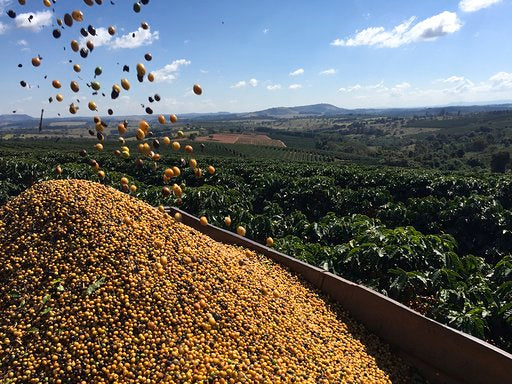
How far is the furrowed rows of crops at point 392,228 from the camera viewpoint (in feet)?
15.5

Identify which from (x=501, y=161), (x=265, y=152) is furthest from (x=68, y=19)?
(x=265, y=152)

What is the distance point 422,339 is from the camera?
13.7 feet

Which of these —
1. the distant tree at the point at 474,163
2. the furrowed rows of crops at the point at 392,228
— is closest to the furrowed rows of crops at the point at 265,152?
the distant tree at the point at 474,163

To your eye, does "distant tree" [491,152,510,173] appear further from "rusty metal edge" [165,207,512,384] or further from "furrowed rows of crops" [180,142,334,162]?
"rusty metal edge" [165,207,512,384]

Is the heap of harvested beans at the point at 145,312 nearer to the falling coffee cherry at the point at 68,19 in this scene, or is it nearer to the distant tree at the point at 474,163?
the falling coffee cherry at the point at 68,19

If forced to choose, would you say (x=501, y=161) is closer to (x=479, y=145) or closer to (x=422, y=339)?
(x=479, y=145)

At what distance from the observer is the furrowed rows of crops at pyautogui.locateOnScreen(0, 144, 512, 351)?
4715 millimetres

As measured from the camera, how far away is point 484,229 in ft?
37.2

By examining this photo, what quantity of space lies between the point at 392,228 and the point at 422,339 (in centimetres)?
815

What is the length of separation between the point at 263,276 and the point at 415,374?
218 centimetres

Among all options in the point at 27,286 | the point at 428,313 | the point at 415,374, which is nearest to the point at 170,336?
the point at 27,286

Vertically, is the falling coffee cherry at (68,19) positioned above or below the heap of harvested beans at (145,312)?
above

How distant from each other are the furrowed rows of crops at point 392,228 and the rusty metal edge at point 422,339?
41cm

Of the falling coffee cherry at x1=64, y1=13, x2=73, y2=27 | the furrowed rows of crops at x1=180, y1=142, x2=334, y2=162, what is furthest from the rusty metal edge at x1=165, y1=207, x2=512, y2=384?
the furrowed rows of crops at x1=180, y1=142, x2=334, y2=162
